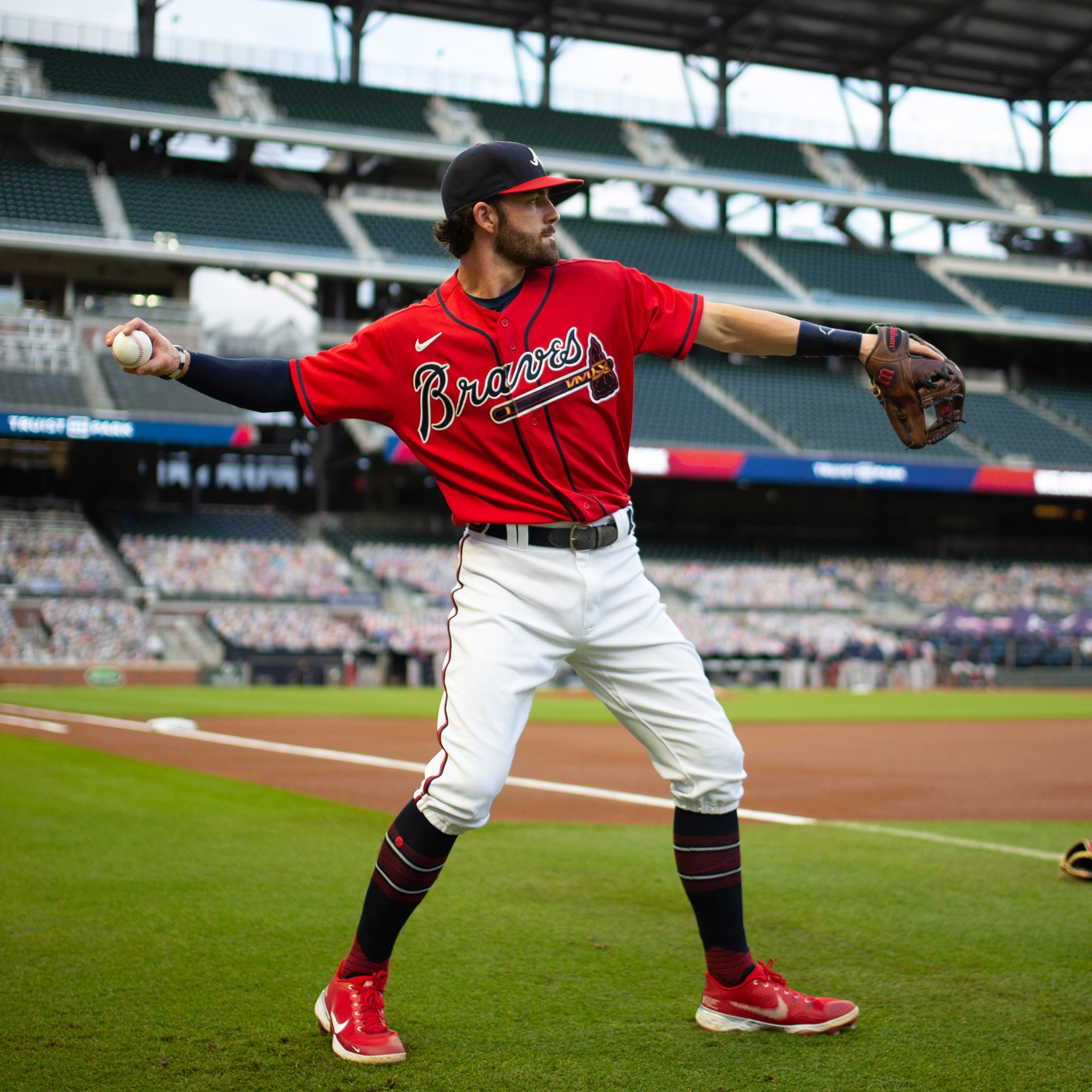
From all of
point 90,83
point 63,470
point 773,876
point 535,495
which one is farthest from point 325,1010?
point 90,83

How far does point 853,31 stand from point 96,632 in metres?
29.2

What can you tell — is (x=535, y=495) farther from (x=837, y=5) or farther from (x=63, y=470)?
(x=837, y=5)

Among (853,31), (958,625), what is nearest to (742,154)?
(853,31)

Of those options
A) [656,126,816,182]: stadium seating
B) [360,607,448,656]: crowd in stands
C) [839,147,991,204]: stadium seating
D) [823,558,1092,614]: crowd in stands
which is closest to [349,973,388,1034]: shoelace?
[360,607,448,656]: crowd in stands

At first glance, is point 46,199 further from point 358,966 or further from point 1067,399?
point 1067,399

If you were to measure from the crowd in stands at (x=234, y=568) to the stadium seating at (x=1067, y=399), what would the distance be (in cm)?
2327

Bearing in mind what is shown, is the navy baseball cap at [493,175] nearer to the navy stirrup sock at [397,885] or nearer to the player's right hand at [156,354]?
the player's right hand at [156,354]

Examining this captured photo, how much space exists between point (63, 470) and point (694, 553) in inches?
660

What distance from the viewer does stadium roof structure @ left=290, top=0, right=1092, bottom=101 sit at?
33750 mm

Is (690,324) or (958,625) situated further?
(958,625)

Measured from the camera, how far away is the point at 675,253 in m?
34.6

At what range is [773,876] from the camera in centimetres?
471

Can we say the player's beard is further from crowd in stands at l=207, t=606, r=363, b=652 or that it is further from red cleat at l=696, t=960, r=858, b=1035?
crowd in stands at l=207, t=606, r=363, b=652

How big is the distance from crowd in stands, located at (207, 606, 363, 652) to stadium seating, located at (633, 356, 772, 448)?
31.6 ft
